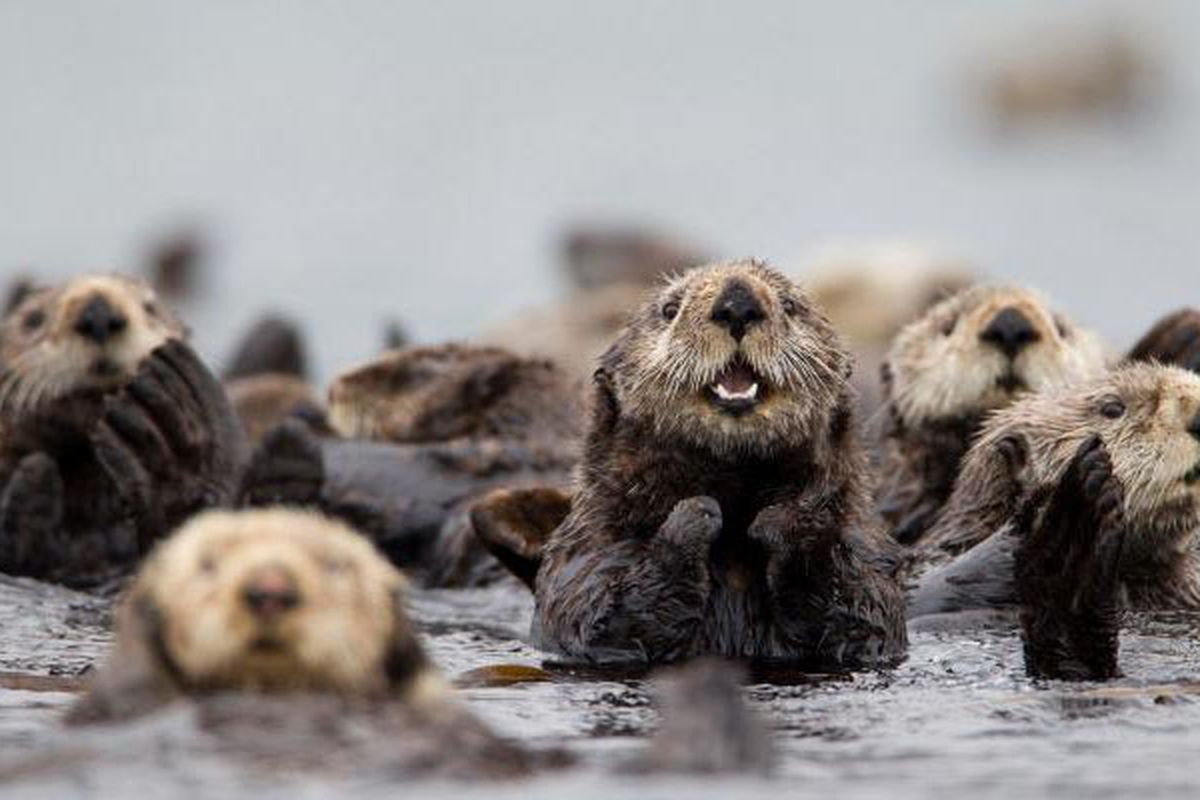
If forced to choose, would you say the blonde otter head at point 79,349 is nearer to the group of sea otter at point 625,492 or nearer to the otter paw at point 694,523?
the group of sea otter at point 625,492

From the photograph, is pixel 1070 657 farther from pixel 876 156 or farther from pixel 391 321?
pixel 876 156

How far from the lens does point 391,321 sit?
1617cm

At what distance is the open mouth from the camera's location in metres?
7.79

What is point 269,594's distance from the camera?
5.03 meters

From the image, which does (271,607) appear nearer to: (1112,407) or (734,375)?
(734,375)

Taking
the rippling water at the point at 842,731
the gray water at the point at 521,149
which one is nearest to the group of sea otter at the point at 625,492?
the rippling water at the point at 842,731

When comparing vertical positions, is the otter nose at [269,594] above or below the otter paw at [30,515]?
below

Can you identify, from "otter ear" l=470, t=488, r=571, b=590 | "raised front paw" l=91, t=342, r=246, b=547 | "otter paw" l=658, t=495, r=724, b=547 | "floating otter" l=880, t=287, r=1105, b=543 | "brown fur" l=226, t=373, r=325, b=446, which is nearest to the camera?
"otter paw" l=658, t=495, r=724, b=547

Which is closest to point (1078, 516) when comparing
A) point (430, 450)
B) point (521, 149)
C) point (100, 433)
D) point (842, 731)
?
point (842, 731)

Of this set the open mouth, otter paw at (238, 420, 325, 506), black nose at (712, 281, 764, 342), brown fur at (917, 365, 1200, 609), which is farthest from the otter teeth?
otter paw at (238, 420, 325, 506)

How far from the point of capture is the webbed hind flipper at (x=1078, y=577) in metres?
7.55

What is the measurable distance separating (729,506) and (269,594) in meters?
3.13

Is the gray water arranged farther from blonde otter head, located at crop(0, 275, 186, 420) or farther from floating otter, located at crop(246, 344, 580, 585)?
blonde otter head, located at crop(0, 275, 186, 420)

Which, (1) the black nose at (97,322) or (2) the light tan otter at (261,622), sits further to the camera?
(1) the black nose at (97,322)
